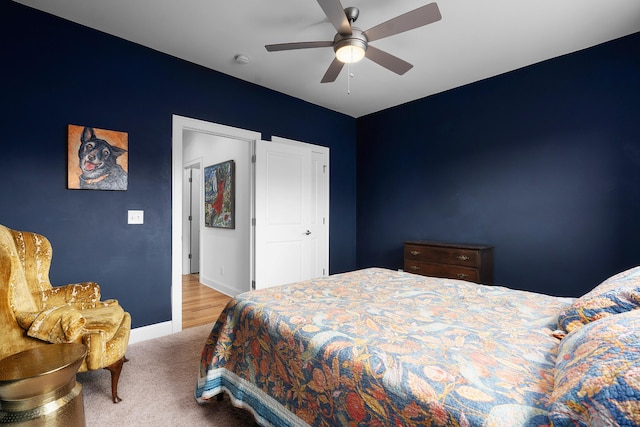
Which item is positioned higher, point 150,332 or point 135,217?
point 135,217

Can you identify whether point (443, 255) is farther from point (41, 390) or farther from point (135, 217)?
point (41, 390)

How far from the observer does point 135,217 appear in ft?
9.25

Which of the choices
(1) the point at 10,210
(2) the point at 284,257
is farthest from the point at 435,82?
(1) the point at 10,210

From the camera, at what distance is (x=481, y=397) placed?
0.83m

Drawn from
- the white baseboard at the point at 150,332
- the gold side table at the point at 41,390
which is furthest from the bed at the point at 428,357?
the white baseboard at the point at 150,332

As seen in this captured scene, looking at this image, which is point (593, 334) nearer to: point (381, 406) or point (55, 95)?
point (381, 406)

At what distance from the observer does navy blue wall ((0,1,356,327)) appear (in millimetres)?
2301

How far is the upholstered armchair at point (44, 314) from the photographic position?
1.64 meters

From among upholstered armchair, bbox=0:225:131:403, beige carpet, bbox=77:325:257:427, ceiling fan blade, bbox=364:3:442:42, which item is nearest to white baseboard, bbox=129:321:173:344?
beige carpet, bbox=77:325:257:427

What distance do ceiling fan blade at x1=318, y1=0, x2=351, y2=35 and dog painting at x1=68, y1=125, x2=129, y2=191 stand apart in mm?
2066

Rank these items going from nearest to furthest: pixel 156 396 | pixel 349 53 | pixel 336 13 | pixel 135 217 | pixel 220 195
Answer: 1. pixel 336 13
2. pixel 156 396
3. pixel 349 53
4. pixel 135 217
5. pixel 220 195

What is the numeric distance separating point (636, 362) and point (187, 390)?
224 centimetres

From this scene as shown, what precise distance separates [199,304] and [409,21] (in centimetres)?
379

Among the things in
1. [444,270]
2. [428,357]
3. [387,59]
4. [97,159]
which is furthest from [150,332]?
[387,59]
